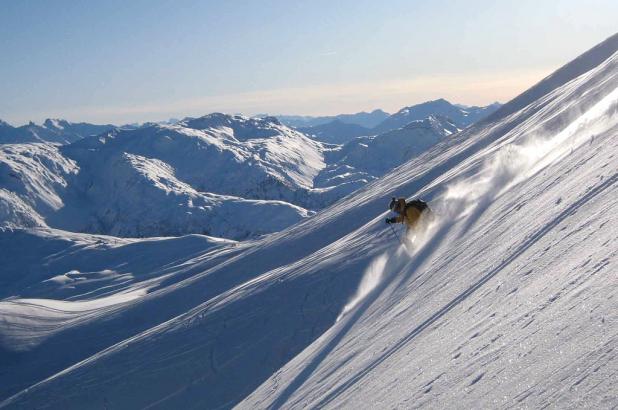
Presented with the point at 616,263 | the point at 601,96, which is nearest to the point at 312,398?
the point at 616,263

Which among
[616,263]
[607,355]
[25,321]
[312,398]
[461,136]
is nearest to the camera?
[607,355]

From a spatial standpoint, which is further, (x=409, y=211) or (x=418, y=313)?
(x=409, y=211)

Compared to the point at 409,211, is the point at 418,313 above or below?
below

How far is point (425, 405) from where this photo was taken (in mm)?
6305

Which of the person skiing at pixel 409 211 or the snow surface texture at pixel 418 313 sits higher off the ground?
the person skiing at pixel 409 211

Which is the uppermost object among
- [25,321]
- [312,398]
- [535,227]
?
[25,321]

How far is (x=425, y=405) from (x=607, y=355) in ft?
6.95

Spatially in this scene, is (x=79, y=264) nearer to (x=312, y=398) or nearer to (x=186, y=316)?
(x=186, y=316)

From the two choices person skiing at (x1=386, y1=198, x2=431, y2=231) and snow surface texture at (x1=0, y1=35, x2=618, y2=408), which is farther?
person skiing at (x1=386, y1=198, x2=431, y2=231)

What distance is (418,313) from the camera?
10992mm

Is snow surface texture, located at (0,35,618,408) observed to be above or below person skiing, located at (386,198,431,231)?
below

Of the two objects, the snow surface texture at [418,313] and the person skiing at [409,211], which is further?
the person skiing at [409,211]

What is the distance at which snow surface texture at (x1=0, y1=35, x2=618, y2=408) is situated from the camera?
19.4ft

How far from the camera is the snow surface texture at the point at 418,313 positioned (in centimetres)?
590
